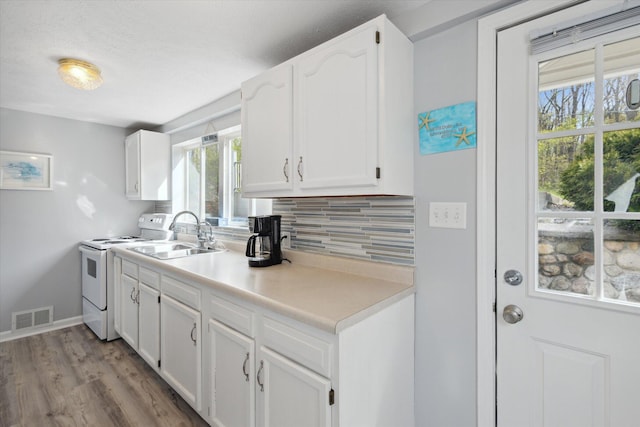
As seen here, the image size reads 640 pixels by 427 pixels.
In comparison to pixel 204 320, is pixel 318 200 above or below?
above

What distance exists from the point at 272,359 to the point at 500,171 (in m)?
1.20

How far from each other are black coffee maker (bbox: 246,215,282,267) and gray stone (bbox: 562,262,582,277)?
56.2 inches

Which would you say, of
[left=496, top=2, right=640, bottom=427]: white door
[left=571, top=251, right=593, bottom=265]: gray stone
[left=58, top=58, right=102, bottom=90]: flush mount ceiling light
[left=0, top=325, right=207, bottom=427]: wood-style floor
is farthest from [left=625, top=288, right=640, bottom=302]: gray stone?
[left=58, top=58, right=102, bottom=90]: flush mount ceiling light

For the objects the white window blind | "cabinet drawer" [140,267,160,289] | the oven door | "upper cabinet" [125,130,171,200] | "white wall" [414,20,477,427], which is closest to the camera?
the white window blind

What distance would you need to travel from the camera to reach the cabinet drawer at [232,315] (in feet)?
4.50

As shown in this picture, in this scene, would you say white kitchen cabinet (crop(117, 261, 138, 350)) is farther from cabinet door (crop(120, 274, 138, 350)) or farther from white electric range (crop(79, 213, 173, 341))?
white electric range (crop(79, 213, 173, 341))

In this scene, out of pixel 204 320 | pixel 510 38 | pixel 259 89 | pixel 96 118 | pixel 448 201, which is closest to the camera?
pixel 510 38

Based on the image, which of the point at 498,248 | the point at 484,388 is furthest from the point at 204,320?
the point at 498,248

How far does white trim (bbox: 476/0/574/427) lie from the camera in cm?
128

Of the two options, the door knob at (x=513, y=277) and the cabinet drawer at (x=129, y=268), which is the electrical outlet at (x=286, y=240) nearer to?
the cabinet drawer at (x=129, y=268)

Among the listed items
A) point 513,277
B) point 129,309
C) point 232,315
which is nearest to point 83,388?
point 129,309

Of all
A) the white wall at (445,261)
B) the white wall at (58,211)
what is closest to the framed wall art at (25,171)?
the white wall at (58,211)

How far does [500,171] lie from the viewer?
127cm

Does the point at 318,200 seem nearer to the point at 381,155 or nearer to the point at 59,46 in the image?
the point at 381,155
